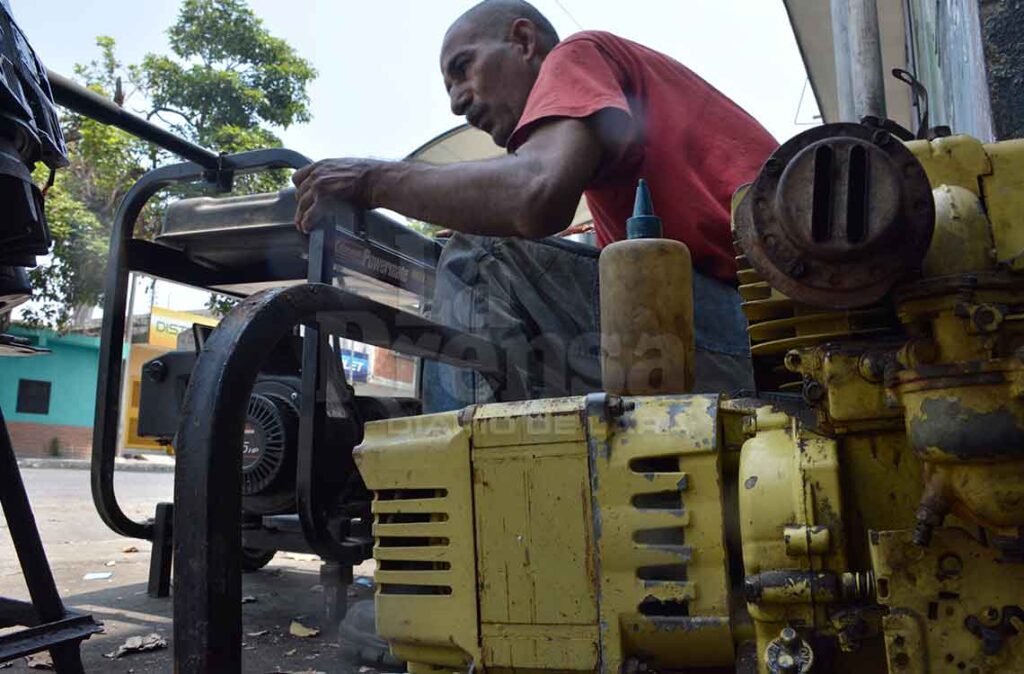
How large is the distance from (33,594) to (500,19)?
5.44 feet

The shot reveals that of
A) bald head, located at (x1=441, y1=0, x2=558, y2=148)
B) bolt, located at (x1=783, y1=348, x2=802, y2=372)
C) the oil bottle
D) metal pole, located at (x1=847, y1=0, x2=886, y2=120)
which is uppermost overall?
metal pole, located at (x1=847, y1=0, x2=886, y2=120)

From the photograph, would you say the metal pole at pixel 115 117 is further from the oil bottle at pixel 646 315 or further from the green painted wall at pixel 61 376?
the green painted wall at pixel 61 376

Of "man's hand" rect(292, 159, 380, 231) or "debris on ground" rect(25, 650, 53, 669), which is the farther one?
"debris on ground" rect(25, 650, 53, 669)

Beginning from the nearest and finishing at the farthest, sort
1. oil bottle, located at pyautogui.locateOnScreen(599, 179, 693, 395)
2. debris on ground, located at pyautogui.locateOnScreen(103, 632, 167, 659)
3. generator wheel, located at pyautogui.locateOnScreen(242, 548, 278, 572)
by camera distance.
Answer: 1. oil bottle, located at pyautogui.locateOnScreen(599, 179, 693, 395)
2. debris on ground, located at pyautogui.locateOnScreen(103, 632, 167, 659)
3. generator wheel, located at pyautogui.locateOnScreen(242, 548, 278, 572)

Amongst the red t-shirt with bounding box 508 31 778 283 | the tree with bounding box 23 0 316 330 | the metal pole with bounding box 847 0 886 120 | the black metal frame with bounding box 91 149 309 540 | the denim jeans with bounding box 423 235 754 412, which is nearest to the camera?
the red t-shirt with bounding box 508 31 778 283

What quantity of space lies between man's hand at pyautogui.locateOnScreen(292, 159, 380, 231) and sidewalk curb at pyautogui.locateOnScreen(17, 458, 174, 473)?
14.1m

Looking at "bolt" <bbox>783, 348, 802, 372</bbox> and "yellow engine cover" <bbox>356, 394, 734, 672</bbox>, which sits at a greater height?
"bolt" <bbox>783, 348, 802, 372</bbox>

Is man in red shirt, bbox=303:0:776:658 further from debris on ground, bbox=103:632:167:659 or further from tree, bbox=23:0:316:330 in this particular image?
tree, bbox=23:0:316:330

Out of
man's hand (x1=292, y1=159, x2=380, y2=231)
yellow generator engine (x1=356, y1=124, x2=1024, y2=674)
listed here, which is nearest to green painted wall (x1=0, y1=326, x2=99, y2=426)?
man's hand (x1=292, y1=159, x2=380, y2=231)

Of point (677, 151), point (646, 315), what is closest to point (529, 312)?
point (677, 151)

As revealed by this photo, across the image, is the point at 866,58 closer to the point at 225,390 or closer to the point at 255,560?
the point at 225,390

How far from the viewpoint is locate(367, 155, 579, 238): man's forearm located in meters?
1.37

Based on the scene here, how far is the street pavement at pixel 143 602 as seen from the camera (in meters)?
2.12

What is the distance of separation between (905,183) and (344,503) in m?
2.06
